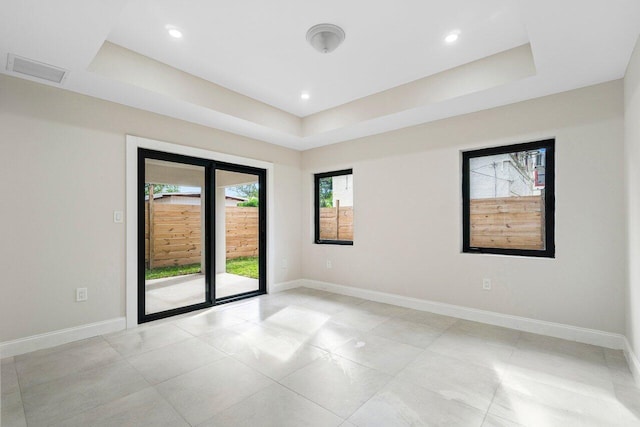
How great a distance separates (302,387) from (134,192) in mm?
2689

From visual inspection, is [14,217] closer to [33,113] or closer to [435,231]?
[33,113]

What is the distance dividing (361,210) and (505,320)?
222cm

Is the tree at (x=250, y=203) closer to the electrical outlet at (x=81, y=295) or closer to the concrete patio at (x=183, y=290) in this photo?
the concrete patio at (x=183, y=290)

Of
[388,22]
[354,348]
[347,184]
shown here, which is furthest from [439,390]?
[347,184]

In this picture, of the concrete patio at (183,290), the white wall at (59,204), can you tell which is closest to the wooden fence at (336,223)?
the concrete patio at (183,290)

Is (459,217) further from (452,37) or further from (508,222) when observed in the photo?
(452,37)

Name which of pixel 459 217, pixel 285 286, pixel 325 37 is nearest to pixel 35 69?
pixel 325 37

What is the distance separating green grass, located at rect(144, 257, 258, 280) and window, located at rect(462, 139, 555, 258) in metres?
3.30

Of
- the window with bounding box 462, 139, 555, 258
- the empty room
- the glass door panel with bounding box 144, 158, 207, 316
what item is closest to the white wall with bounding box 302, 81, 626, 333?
the empty room

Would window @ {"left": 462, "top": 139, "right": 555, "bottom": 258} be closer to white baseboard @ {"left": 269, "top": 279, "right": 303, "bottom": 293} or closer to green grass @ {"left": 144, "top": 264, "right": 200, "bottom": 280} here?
white baseboard @ {"left": 269, "top": 279, "right": 303, "bottom": 293}

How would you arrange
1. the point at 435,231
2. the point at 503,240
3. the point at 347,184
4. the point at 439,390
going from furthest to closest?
the point at 347,184, the point at 435,231, the point at 503,240, the point at 439,390

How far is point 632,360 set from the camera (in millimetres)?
2279

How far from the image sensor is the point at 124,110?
3.24 meters

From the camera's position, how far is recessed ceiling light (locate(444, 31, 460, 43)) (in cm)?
254
